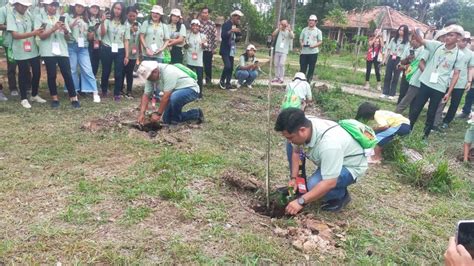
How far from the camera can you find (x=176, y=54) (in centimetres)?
820

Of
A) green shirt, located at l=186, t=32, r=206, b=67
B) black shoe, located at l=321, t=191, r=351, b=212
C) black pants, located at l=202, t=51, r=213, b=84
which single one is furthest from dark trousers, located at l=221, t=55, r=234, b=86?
black shoe, located at l=321, t=191, r=351, b=212

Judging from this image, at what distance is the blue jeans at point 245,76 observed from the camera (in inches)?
361

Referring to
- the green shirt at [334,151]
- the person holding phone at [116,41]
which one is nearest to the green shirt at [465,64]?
the green shirt at [334,151]

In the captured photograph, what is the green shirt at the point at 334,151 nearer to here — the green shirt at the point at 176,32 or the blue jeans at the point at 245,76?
the green shirt at the point at 176,32

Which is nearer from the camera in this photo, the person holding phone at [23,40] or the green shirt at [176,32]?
the person holding phone at [23,40]

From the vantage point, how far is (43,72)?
319 inches

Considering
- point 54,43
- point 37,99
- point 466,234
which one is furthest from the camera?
point 37,99

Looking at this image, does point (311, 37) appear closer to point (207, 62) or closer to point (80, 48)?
point (207, 62)

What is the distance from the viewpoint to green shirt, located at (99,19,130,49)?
21.5 feet

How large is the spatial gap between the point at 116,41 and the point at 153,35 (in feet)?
2.17

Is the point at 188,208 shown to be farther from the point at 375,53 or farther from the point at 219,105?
the point at 375,53

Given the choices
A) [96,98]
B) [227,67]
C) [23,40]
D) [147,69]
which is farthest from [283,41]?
[23,40]

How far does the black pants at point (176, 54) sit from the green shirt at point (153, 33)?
1.02m

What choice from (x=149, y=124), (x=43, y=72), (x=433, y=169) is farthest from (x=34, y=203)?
(x=43, y=72)
